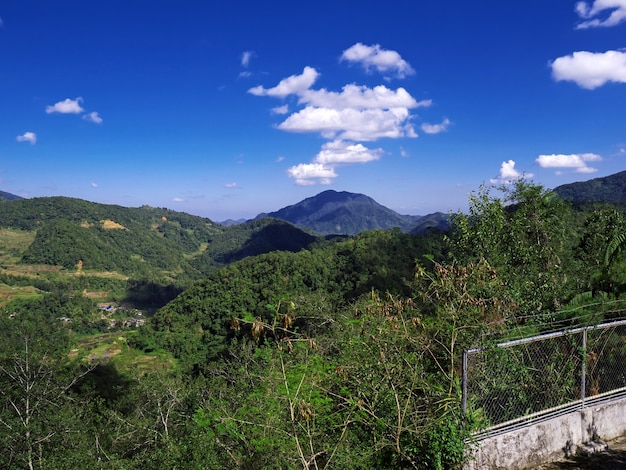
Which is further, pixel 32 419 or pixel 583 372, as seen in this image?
pixel 32 419

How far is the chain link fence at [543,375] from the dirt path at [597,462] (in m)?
0.45

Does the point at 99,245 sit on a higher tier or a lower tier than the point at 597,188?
lower

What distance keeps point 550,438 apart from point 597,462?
486 millimetres

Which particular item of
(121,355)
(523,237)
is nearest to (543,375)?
(523,237)

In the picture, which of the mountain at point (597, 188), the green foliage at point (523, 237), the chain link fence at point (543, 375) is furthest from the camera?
the mountain at point (597, 188)

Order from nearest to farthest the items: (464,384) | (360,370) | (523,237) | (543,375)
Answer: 1. (464,384)
2. (360,370)
3. (543,375)
4. (523,237)

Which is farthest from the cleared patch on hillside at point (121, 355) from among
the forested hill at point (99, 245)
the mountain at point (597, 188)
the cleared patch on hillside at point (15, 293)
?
the mountain at point (597, 188)

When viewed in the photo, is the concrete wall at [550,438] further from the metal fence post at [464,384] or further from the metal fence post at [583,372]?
the metal fence post at [464,384]

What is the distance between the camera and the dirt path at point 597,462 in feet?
13.2

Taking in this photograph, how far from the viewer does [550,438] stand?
4184 millimetres

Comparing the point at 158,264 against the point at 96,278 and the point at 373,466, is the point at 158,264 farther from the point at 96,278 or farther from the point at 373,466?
the point at 373,466

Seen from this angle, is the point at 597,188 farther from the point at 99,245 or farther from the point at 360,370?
the point at 99,245

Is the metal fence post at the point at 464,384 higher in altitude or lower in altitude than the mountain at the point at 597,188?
lower

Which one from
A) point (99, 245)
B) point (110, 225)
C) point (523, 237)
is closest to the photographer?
point (523, 237)
